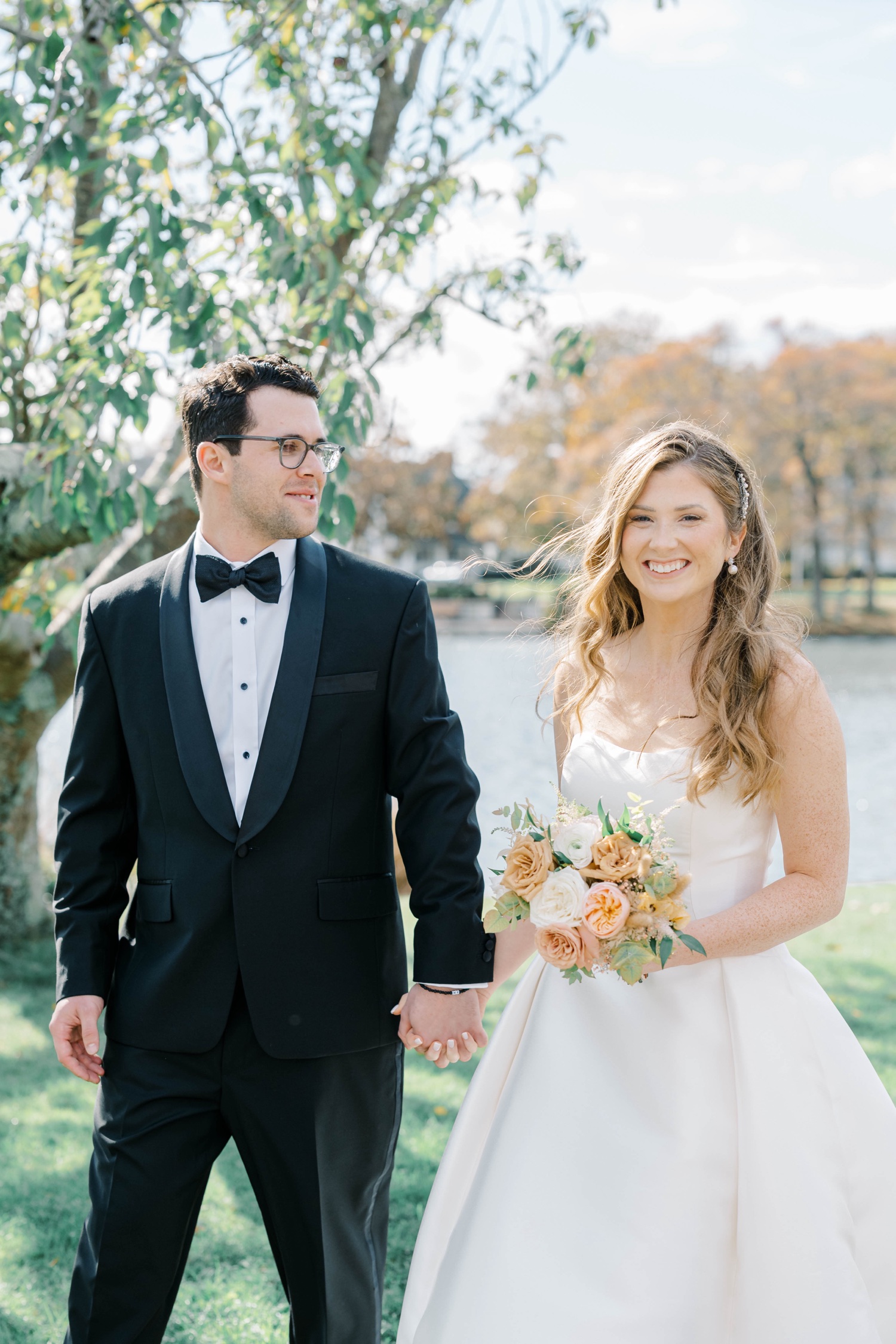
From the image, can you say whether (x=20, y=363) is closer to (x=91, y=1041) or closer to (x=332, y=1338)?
(x=91, y=1041)

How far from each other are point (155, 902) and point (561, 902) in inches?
33.9

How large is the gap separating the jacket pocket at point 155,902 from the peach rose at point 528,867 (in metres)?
0.70

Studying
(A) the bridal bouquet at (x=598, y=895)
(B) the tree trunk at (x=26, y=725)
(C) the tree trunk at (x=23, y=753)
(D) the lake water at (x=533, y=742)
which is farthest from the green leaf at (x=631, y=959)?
(C) the tree trunk at (x=23, y=753)

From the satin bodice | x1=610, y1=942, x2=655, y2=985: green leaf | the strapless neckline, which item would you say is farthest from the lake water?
x1=610, y1=942, x2=655, y2=985: green leaf

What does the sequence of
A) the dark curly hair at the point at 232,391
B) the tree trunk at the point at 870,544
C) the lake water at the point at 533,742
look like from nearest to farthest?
the dark curly hair at the point at 232,391 < the lake water at the point at 533,742 < the tree trunk at the point at 870,544

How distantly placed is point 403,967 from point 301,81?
14.3ft

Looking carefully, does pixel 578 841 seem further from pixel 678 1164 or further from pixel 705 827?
pixel 678 1164

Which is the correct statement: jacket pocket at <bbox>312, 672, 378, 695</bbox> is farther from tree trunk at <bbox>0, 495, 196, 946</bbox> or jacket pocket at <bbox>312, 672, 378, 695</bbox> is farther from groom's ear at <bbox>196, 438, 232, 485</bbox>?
tree trunk at <bbox>0, 495, 196, 946</bbox>

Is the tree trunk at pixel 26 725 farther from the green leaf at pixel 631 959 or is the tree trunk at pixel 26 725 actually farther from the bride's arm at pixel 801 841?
the green leaf at pixel 631 959

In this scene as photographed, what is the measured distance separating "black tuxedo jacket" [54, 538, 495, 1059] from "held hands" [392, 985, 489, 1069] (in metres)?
0.05

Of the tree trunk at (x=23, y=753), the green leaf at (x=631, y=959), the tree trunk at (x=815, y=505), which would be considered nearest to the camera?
the green leaf at (x=631, y=959)

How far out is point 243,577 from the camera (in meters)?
2.53

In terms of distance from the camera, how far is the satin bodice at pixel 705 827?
8.72 ft

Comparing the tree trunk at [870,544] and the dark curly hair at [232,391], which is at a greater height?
the dark curly hair at [232,391]
